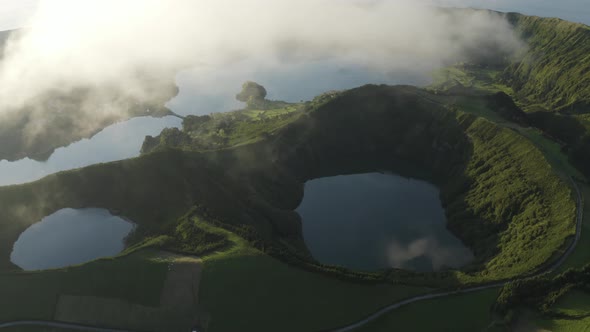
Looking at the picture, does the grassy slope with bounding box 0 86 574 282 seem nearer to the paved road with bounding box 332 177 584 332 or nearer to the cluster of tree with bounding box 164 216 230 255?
the paved road with bounding box 332 177 584 332

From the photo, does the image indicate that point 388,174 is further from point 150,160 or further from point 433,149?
point 150,160

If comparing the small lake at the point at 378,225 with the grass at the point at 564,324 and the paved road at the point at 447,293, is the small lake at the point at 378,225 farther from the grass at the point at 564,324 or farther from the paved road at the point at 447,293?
the grass at the point at 564,324

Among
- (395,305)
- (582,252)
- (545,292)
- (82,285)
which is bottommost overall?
(82,285)

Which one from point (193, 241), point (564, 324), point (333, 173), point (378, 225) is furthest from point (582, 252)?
point (333, 173)

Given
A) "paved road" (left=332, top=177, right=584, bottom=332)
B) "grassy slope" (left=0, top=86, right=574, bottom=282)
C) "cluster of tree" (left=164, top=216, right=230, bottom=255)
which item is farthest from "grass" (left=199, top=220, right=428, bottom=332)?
"grassy slope" (left=0, top=86, right=574, bottom=282)

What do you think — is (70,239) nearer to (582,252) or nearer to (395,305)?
(395,305)
